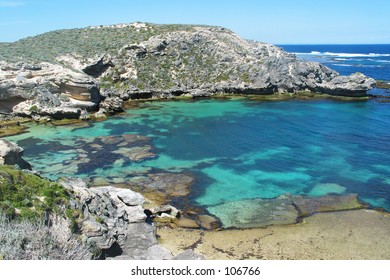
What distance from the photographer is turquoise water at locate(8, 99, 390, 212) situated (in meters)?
37.3

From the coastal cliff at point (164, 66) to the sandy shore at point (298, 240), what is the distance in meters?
47.0

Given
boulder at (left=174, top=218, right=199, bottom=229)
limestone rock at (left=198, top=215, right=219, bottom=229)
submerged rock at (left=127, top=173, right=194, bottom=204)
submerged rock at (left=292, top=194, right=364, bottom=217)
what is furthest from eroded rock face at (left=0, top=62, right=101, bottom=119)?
submerged rock at (left=292, top=194, right=364, bottom=217)

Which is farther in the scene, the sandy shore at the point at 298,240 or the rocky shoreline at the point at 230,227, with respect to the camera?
the sandy shore at the point at 298,240

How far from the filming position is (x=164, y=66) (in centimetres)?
9200

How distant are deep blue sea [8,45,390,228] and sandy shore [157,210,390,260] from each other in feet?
13.8

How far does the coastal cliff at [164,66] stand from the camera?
79500 millimetres

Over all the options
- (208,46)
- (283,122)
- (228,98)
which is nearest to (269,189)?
(283,122)

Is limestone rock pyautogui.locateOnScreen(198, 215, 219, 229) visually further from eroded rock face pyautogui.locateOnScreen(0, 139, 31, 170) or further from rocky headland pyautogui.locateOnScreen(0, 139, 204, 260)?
eroded rock face pyautogui.locateOnScreen(0, 139, 31, 170)

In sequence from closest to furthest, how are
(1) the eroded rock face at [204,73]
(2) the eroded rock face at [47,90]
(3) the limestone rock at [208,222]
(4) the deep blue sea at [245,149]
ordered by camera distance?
(3) the limestone rock at [208,222], (4) the deep blue sea at [245,149], (2) the eroded rock face at [47,90], (1) the eroded rock face at [204,73]

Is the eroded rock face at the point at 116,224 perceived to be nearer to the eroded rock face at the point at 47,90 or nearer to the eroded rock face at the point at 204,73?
the eroded rock face at the point at 47,90

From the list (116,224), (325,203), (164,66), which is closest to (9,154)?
(116,224)

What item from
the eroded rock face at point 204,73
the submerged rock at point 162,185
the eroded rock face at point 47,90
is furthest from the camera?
the eroded rock face at point 204,73

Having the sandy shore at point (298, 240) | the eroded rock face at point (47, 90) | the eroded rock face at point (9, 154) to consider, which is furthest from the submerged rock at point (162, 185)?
the eroded rock face at point (47, 90)

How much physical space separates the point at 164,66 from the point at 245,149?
4944cm
